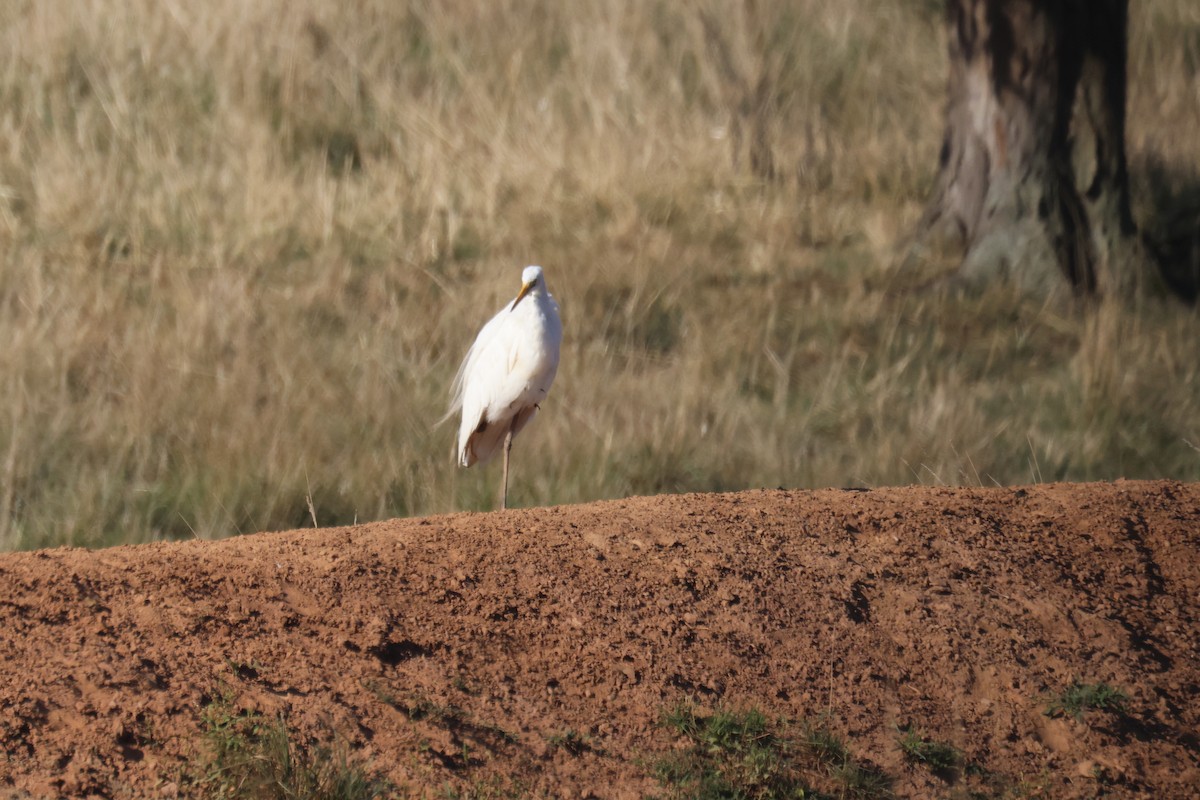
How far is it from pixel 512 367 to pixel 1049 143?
179 inches

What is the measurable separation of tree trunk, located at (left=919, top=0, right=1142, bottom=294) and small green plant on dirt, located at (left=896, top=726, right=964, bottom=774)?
5574 millimetres

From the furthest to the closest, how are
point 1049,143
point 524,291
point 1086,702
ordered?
1. point 1049,143
2. point 524,291
3. point 1086,702

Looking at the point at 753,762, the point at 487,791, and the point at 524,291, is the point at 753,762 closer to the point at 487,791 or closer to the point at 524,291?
the point at 487,791

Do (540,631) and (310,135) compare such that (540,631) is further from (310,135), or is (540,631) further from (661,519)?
(310,135)

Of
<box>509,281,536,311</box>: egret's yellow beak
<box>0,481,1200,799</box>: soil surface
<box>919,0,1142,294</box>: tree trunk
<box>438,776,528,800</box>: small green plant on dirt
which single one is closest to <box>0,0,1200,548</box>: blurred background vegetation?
<box>919,0,1142,294</box>: tree trunk

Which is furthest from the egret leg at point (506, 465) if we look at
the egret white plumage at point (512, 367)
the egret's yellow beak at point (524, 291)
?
the egret's yellow beak at point (524, 291)

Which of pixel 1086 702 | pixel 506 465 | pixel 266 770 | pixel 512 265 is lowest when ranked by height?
pixel 512 265

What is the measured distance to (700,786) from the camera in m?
3.14

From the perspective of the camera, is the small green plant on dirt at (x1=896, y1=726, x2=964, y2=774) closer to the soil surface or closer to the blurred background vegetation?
the soil surface

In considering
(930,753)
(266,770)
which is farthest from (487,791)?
(930,753)

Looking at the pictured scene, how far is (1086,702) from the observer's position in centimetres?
360

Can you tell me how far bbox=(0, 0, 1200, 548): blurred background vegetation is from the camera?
6270 mm

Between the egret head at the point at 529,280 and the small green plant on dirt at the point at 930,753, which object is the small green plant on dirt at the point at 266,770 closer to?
the small green plant on dirt at the point at 930,753

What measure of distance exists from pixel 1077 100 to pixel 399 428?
473 centimetres
